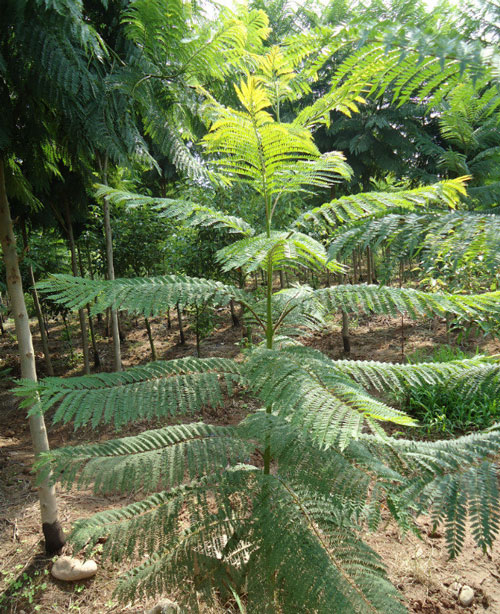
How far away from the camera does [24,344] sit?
2.71 meters

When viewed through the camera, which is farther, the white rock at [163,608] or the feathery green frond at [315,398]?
the white rock at [163,608]

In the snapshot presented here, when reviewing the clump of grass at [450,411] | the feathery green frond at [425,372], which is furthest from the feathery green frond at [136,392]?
the clump of grass at [450,411]

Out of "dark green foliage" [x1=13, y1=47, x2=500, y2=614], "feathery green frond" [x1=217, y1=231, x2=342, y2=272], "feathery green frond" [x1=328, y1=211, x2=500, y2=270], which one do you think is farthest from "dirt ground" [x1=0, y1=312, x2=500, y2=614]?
"feathery green frond" [x1=328, y1=211, x2=500, y2=270]

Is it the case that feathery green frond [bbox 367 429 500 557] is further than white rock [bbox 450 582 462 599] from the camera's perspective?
No

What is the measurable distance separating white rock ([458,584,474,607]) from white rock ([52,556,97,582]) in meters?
2.55

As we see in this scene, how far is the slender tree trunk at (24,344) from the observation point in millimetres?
2590

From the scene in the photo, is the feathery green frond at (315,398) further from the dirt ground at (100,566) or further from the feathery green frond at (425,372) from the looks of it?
the dirt ground at (100,566)

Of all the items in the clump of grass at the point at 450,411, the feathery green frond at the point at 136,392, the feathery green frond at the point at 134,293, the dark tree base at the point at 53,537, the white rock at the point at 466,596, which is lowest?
the white rock at the point at 466,596

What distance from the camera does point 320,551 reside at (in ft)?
3.71

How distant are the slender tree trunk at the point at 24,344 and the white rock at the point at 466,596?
9.31ft

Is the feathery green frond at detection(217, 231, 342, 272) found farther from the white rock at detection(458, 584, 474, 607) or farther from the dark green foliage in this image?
the white rock at detection(458, 584, 474, 607)

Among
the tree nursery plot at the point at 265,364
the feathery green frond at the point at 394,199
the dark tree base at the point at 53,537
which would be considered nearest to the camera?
the tree nursery plot at the point at 265,364

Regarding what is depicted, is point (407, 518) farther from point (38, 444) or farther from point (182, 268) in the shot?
point (182, 268)

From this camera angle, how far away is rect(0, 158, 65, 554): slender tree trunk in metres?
2.59
